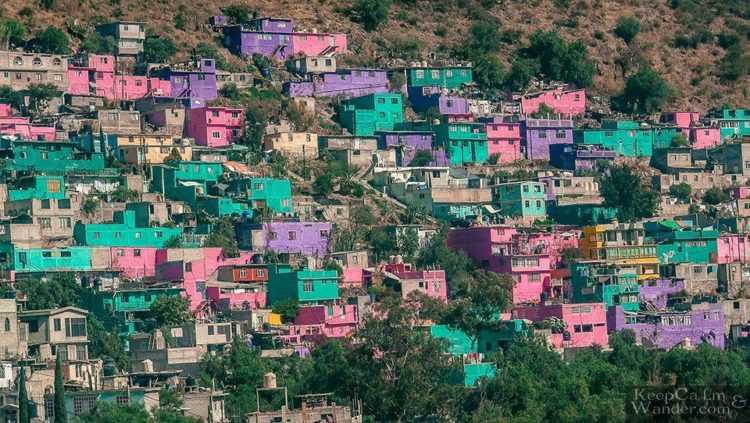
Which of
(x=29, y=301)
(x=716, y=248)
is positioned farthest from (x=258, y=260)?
(x=716, y=248)

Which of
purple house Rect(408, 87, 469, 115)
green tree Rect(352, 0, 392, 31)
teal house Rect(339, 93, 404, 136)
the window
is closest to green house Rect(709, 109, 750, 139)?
purple house Rect(408, 87, 469, 115)

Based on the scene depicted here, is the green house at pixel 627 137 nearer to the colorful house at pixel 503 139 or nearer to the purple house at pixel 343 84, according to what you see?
the colorful house at pixel 503 139

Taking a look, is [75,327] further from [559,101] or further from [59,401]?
[559,101]

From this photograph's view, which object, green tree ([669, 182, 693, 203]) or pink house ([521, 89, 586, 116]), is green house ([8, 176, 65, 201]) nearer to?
pink house ([521, 89, 586, 116])

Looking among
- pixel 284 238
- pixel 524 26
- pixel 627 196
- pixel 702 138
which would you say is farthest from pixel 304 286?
pixel 524 26

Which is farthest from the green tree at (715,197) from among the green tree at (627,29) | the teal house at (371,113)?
the green tree at (627,29)
